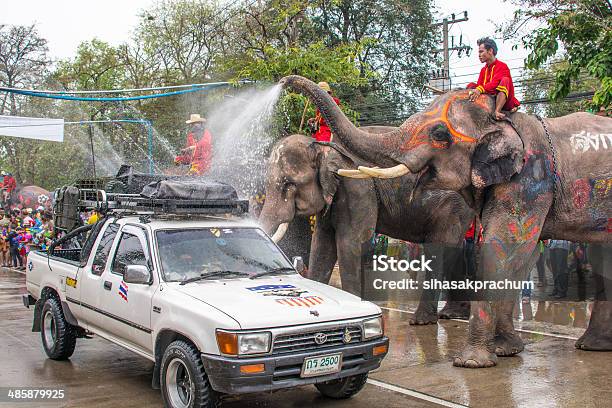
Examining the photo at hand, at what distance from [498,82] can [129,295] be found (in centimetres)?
456

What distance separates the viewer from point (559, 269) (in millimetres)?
14109

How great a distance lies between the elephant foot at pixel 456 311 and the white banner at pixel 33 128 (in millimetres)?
11188

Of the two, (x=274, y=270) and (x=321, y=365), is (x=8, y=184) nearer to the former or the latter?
(x=274, y=270)

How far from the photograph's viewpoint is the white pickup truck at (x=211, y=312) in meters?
5.50

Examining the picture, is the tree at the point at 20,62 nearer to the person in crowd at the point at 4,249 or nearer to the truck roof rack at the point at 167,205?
the person in crowd at the point at 4,249

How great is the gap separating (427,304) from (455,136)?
3249 millimetres

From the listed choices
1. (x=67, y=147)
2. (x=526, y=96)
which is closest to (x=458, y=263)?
(x=526, y=96)

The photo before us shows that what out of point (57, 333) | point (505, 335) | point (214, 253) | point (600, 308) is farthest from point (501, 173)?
point (57, 333)

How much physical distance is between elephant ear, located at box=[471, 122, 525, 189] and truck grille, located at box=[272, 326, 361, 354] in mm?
2748

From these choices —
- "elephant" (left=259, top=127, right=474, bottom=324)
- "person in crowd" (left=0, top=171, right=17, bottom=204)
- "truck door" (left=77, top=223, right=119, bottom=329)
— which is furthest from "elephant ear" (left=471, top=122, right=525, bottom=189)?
"person in crowd" (left=0, top=171, right=17, bottom=204)

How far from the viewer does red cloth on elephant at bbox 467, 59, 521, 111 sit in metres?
8.00

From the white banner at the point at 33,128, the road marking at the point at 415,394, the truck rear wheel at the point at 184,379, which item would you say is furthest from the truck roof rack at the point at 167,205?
the white banner at the point at 33,128

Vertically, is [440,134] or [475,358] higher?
[440,134]

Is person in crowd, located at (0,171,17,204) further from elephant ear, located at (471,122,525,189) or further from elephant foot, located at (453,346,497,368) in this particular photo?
elephant foot, located at (453,346,497,368)
